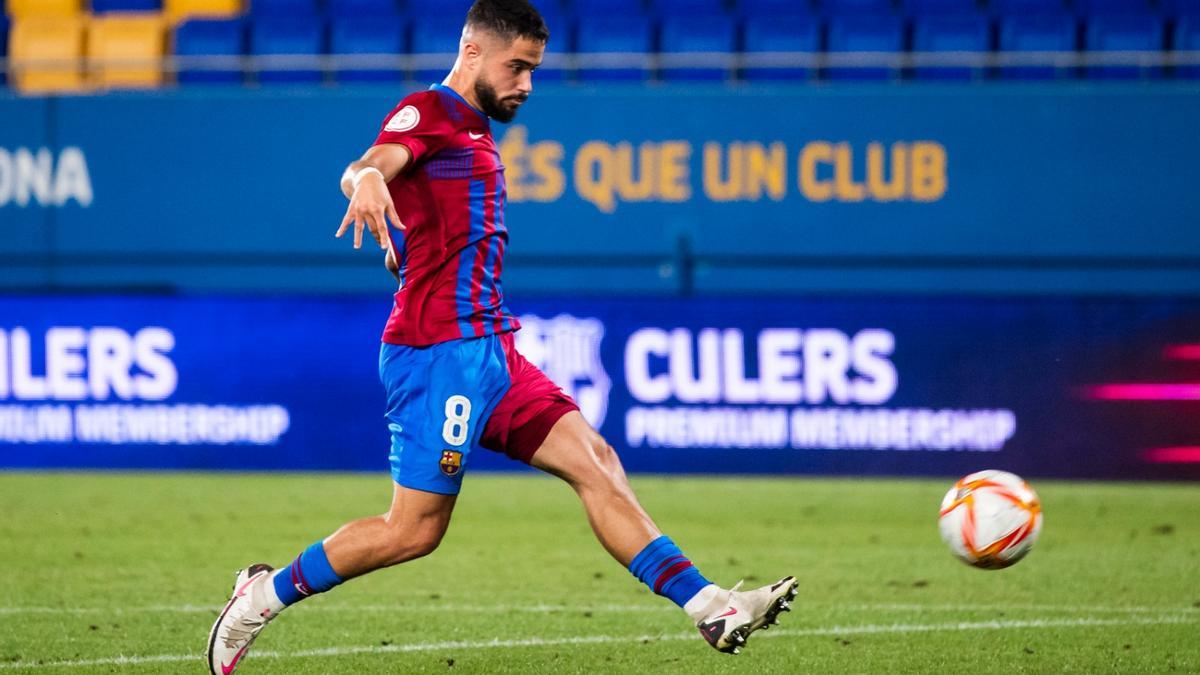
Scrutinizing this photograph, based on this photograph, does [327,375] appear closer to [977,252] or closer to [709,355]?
[709,355]

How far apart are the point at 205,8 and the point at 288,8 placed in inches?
37.3

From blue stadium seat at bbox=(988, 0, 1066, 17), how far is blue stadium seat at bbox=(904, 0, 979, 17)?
202 mm

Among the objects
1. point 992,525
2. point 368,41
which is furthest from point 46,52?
point 992,525

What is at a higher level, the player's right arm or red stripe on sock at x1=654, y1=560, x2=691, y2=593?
the player's right arm

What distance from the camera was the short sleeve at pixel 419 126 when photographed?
4.68 meters

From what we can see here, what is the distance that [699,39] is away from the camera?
45.9 feet

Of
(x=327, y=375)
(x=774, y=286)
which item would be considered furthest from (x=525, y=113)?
(x=327, y=375)

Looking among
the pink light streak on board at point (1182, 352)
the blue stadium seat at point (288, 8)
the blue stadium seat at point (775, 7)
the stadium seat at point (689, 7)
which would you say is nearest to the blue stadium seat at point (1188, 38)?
the blue stadium seat at point (775, 7)

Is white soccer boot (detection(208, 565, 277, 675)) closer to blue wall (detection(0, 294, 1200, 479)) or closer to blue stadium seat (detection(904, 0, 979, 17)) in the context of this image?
blue wall (detection(0, 294, 1200, 479))

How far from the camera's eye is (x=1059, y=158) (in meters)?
13.4

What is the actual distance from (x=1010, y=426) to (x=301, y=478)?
482 centimetres

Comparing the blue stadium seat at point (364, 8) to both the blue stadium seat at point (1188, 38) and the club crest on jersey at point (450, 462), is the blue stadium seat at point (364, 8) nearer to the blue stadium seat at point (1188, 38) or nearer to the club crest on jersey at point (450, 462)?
the blue stadium seat at point (1188, 38)

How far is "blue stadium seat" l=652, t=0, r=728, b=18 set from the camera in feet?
47.0

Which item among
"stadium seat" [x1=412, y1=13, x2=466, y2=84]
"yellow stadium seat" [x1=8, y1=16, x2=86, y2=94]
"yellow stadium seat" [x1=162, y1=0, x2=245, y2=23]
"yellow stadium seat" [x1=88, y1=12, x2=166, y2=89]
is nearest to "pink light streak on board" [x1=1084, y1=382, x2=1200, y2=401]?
"stadium seat" [x1=412, y1=13, x2=466, y2=84]
